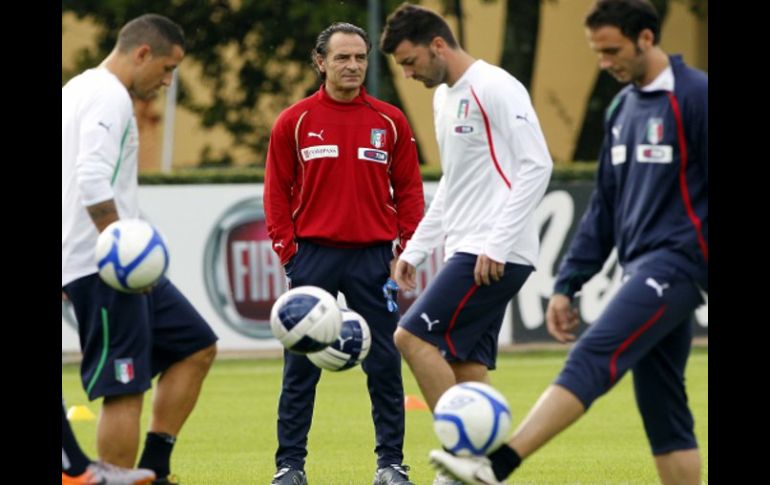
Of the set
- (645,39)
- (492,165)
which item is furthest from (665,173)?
(492,165)

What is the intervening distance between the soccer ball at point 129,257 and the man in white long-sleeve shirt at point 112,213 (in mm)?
160

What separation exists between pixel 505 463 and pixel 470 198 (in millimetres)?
2339

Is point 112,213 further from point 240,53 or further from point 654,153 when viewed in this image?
point 240,53

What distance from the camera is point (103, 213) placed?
8.01 meters

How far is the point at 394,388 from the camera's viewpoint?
944 centimetres

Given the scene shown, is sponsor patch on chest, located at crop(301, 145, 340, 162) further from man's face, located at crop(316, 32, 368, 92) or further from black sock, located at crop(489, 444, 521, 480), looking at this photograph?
black sock, located at crop(489, 444, 521, 480)

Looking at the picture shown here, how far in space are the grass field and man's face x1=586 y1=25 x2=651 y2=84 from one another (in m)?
3.11

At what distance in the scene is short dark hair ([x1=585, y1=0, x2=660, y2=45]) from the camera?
7219 millimetres

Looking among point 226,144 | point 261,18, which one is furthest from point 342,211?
point 226,144

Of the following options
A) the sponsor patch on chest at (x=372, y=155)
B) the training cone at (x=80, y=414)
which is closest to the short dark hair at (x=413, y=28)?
the sponsor patch on chest at (x=372, y=155)

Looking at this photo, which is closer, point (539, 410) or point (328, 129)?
point (539, 410)

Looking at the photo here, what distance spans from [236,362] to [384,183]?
10325mm
